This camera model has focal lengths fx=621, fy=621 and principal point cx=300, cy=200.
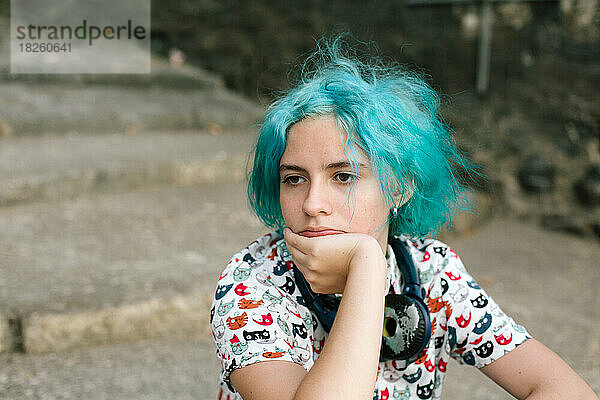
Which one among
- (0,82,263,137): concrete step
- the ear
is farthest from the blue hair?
(0,82,263,137): concrete step

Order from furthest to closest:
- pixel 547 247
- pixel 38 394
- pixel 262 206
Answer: pixel 547 247 → pixel 38 394 → pixel 262 206

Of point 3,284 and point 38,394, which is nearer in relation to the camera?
point 38,394

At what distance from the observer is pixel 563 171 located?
13.1 feet

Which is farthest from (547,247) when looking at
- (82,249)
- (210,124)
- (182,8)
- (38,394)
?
(182,8)

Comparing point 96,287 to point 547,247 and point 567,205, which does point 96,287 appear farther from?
point 567,205

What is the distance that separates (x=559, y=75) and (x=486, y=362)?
119 inches

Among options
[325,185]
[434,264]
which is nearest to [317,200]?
[325,185]

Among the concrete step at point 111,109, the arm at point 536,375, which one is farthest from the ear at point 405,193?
the concrete step at point 111,109

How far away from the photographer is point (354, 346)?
1.06 m

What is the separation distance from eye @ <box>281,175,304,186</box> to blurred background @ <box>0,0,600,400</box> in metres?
0.79

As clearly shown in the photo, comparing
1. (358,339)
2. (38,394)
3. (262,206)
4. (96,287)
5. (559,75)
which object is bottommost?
(38,394)

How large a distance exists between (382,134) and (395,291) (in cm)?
37

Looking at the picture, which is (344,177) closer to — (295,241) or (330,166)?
(330,166)

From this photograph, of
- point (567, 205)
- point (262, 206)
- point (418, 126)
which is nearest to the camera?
point (418, 126)
